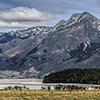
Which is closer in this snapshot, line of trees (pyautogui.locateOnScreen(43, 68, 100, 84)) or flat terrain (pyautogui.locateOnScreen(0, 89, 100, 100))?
flat terrain (pyautogui.locateOnScreen(0, 89, 100, 100))

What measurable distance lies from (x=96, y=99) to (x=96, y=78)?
62195 mm

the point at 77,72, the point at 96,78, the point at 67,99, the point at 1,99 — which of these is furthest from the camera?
the point at 77,72

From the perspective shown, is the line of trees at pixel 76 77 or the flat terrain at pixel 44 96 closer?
the flat terrain at pixel 44 96

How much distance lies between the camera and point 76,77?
10400 centimetres

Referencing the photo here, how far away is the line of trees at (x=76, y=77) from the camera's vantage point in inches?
3983

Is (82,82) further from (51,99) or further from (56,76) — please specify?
(51,99)

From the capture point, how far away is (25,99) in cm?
3612

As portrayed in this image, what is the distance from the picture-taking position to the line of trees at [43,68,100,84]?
101m

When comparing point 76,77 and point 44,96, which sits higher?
point 44,96

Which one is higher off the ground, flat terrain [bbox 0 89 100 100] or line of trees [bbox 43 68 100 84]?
flat terrain [bbox 0 89 100 100]

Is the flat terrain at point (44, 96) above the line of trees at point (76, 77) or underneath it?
above

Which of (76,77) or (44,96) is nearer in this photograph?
(44,96)

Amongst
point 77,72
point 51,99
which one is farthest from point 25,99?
point 77,72

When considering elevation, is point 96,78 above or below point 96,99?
below
